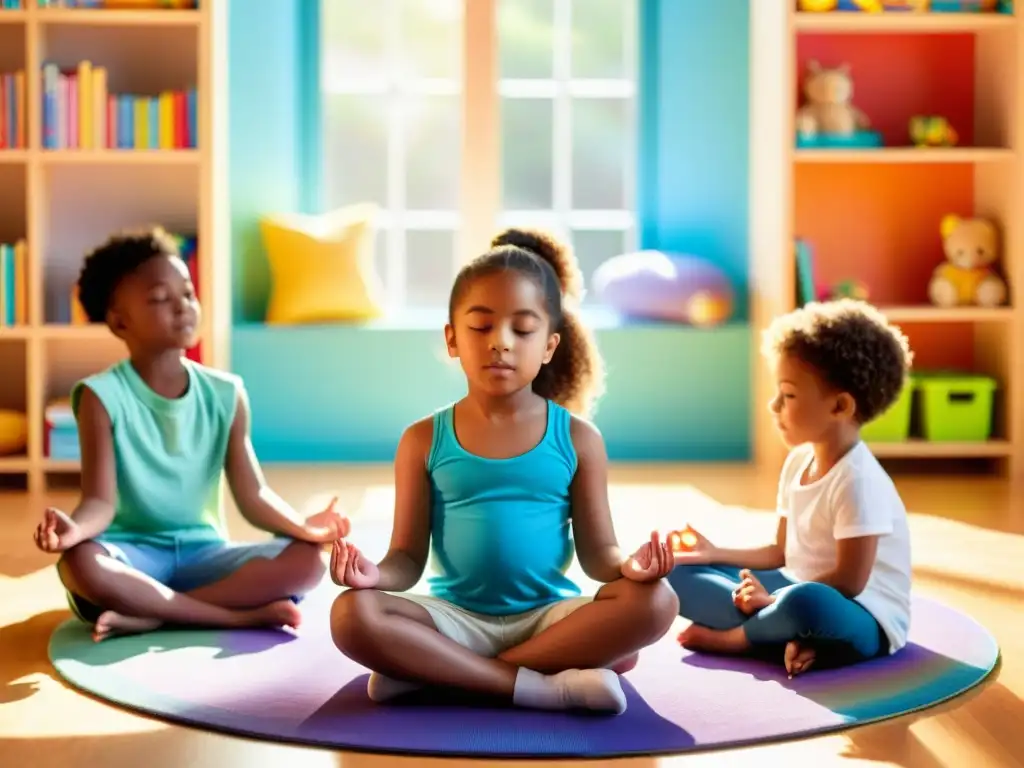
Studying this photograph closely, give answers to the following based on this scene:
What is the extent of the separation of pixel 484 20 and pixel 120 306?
2.55 metres

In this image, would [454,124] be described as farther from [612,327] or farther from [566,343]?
[566,343]

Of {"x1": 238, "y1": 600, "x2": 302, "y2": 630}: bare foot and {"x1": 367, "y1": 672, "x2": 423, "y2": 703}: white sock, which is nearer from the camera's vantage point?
{"x1": 367, "y1": 672, "x2": 423, "y2": 703}: white sock

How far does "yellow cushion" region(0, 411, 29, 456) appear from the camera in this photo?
4.19m

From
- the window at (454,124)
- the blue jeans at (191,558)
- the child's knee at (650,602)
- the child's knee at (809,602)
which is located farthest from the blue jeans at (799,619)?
the window at (454,124)

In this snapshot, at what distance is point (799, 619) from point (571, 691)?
42cm

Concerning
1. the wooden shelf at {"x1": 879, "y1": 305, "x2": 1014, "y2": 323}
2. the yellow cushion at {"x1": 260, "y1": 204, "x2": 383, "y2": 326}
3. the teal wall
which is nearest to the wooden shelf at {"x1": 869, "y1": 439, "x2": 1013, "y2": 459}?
the wooden shelf at {"x1": 879, "y1": 305, "x2": 1014, "y2": 323}

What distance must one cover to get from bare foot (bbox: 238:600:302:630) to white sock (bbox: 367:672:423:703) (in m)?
0.47

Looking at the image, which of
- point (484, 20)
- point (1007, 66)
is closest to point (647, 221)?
point (484, 20)

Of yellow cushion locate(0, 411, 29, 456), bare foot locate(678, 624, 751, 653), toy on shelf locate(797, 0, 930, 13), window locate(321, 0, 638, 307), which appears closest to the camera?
bare foot locate(678, 624, 751, 653)

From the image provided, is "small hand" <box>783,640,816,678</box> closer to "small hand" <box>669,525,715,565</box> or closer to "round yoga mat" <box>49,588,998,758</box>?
"round yoga mat" <box>49,588,998,758</box>

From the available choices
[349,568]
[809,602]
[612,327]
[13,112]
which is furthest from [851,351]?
[13,112]

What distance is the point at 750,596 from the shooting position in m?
2.28

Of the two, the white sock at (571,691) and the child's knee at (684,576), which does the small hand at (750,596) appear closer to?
the child's knee at (684,576)

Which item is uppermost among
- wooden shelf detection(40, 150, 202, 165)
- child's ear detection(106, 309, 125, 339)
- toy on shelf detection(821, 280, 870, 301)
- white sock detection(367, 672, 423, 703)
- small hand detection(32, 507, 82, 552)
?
wooden shelf detection(40, 150, 202, 165)
